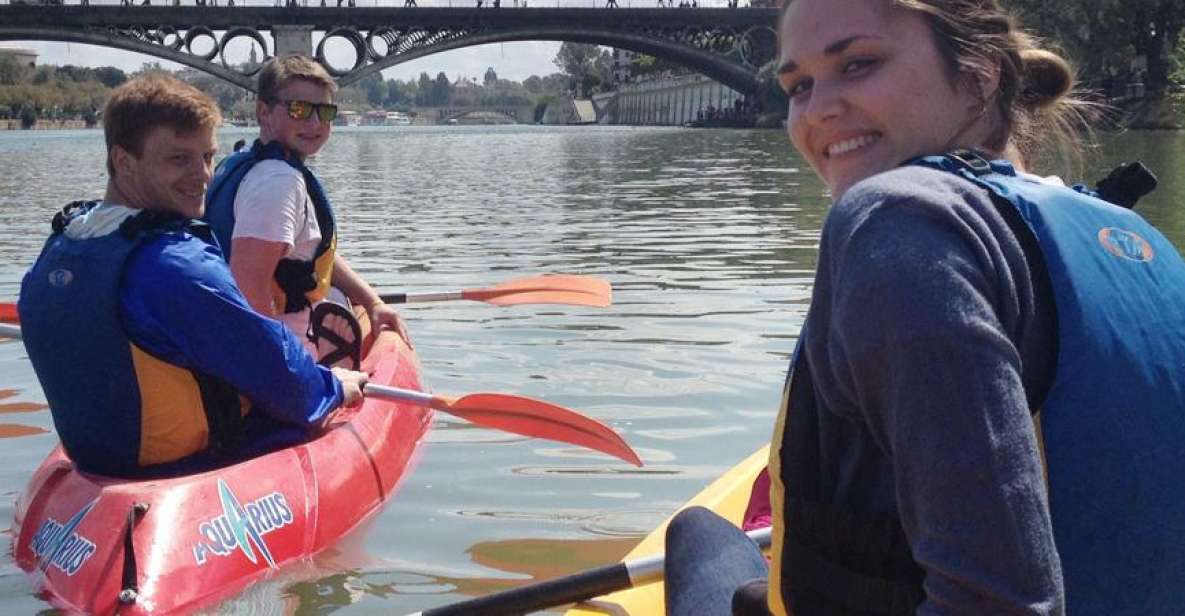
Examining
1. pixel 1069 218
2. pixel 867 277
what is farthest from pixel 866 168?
pixel 867 277

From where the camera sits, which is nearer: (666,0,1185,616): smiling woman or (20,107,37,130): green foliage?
(666,0,1185,616): smiling woman

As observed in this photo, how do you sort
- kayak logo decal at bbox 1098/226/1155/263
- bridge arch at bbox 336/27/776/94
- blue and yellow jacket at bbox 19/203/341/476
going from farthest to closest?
bridge arch at bbox 336/27/776/94 < blue and yellow jacket at bbox 19/203/341/476 < kayak logo decal at bbox 1098/226/1155/263

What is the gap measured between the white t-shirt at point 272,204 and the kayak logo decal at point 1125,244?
168 inches

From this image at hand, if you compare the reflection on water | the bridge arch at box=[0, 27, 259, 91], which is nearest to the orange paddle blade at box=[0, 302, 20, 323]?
the reflection on water

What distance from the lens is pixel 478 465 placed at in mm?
5945

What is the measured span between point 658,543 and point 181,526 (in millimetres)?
1348

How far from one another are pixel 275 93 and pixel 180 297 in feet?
6.86

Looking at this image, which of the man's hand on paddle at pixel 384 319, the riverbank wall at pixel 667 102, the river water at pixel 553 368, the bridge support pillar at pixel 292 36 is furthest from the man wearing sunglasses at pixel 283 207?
the riverbank wall at pixel 667 102

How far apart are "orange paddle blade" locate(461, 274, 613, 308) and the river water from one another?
1.01 ft

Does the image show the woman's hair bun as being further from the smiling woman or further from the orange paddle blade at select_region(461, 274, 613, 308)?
the orange paddle blade at select_region(461, 274, 613, 308)

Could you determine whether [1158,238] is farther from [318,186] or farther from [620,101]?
[620,101]

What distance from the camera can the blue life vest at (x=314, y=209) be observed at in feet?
18.4

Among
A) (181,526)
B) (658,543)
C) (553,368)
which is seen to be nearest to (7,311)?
(553,368)

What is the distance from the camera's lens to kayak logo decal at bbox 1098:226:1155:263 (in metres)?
1.59
